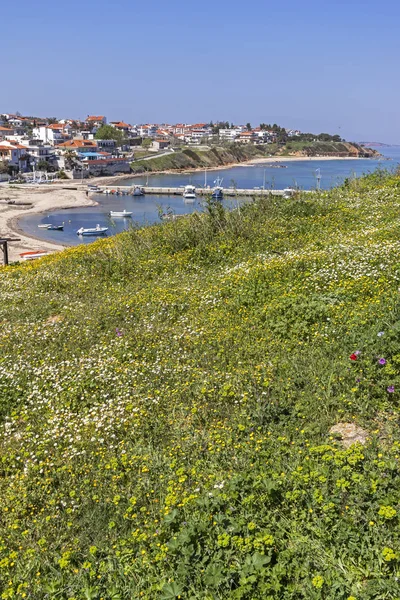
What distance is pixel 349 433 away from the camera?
521 centimetres

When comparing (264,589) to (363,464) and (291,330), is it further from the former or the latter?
(291,330)

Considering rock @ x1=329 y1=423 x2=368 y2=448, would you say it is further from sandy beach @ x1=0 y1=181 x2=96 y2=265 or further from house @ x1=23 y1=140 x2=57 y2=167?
house @ x1=23 y1=140 x2=57 y2=167

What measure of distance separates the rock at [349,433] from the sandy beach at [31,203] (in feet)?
135

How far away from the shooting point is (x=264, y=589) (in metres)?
3.46

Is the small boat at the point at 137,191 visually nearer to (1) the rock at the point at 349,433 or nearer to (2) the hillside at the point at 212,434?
(2) the hillside at the point at 212,434

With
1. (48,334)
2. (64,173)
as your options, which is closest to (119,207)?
(64,173)

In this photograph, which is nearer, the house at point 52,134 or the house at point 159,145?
the house at point 52,134

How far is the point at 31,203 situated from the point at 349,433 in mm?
84492

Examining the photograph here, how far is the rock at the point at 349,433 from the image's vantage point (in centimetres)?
505

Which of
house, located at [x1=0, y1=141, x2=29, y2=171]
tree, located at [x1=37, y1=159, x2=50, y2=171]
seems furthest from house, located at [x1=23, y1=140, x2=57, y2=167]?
house, located at [x1=0, y1=141, x2=29, y2=171]

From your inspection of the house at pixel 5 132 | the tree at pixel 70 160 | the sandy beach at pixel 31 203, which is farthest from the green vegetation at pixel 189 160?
the house at pixel 5 132

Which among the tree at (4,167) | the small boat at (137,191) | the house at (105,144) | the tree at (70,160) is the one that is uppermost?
the house at (105,144)

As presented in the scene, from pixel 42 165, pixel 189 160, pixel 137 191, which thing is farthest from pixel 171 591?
pixel 189 160

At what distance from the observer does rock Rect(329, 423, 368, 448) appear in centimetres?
505
